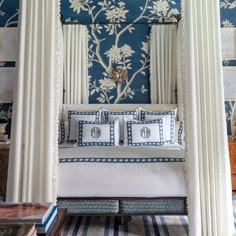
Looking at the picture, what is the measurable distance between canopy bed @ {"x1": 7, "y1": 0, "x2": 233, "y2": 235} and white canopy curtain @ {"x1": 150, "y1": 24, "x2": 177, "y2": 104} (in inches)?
77.2

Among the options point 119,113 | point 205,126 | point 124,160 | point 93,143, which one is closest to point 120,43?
point 119,113

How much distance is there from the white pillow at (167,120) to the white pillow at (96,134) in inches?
23.4

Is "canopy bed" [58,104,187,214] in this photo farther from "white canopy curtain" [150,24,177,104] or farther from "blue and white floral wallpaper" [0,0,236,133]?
"blue and white floral wallpaper" [0,0,236,133]

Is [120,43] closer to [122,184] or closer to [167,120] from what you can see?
[167,120]

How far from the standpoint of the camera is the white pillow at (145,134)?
3.22m

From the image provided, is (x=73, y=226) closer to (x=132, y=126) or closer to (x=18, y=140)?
(x=18, y=140)

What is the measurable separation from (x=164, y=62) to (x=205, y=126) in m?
2.24

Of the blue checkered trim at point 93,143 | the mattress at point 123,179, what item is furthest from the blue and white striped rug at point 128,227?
the blue checkered trim at point 93,143

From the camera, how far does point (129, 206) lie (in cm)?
219

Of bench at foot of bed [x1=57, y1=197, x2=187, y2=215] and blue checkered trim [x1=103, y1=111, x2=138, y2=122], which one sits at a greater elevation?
blue checkered trim [x1=103, y1=111, x2=138, y2=122]

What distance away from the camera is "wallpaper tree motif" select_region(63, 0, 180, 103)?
13.6ft

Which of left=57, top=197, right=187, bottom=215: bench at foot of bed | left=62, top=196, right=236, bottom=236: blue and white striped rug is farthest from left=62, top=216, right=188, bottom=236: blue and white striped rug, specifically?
left=57, top=197, right=187, bottom=215: bench at foot of bed

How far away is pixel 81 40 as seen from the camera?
405 centimetres

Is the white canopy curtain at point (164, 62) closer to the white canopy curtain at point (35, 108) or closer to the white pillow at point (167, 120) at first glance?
the white pillow at point (167, 120)
